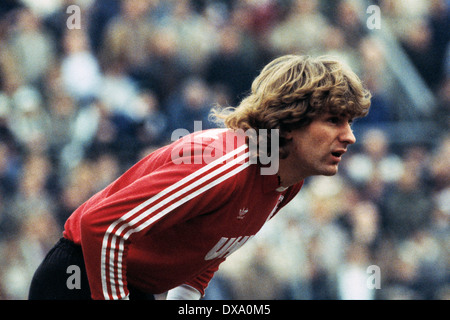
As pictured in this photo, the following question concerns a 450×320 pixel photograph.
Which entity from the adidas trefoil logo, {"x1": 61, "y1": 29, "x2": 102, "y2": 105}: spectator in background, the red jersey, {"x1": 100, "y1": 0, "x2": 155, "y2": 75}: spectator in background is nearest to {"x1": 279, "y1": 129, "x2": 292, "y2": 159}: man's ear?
the red jersey

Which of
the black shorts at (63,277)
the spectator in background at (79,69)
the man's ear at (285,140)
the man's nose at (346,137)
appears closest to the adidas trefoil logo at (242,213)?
the man's ear at (285,140)

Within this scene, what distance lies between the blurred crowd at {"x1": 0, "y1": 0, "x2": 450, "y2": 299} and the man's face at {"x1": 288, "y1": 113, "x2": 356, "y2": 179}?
347cm

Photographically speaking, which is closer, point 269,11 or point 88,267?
point 88,267

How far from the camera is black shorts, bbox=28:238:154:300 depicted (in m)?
2.86

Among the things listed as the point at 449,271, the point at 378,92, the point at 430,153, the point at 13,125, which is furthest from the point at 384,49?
the point at 13,125

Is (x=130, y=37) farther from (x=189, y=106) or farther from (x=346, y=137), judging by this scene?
(x=346, y=137)

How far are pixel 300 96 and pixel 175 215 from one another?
2.34 ft

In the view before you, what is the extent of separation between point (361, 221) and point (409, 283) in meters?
0.72

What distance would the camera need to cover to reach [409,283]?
6.33 metres

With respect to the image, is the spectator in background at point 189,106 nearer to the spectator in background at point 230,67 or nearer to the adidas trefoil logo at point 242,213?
the spectator in background at point 230,67

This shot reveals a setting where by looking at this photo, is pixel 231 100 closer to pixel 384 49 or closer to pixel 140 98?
pixel 140 98

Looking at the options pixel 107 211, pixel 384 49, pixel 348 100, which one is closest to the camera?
pixel 107 211

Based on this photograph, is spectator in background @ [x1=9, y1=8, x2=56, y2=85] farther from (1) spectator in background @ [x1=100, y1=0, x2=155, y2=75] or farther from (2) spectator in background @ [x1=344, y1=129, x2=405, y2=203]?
(2) spectator in background @ [x1=344, y1=129, x2=405, y2=203]

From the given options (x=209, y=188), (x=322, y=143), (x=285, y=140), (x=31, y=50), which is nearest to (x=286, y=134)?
(x=285, y=140)
